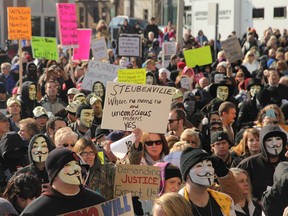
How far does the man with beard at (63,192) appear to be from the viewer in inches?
254

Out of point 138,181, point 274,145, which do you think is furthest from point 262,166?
point 138,181

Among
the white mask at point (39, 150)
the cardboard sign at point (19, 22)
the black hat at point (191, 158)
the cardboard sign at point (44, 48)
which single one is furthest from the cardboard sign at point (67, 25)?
the black hat at point (191, 158)

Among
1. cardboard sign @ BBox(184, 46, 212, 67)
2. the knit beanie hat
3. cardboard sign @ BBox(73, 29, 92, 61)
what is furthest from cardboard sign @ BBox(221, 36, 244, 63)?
the knit beanie hat

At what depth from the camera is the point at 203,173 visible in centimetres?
700

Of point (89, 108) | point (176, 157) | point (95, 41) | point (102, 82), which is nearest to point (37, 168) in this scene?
Answer: point (176, 157)

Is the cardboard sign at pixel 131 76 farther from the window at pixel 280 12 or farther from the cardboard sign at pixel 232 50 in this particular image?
the window at pixel 280 12

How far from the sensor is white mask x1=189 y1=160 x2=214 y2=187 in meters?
6.96

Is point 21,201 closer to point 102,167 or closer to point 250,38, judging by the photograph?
point 102,167

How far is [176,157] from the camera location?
8.95 m

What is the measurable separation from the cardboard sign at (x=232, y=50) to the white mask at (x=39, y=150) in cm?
1254

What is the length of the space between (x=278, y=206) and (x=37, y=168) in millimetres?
2222

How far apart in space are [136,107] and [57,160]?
10.3 ft

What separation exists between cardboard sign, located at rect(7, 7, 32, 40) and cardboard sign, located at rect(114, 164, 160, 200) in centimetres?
1030

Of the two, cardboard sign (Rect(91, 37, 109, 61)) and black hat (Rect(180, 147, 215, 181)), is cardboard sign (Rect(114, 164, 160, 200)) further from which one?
cardboard sign (Rect(91, 37, 109, 61))
